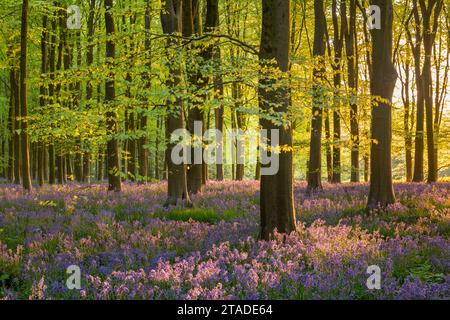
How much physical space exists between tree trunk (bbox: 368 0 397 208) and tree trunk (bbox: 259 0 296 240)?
14.7ft

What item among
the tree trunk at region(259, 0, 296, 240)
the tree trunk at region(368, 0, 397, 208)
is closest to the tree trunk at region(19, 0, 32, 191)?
the tree trunk at region(259, 0, 296, 240)

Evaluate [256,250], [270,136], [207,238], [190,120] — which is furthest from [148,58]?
[190,120]

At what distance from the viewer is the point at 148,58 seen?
914 cm

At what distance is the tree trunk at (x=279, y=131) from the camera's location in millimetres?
8367

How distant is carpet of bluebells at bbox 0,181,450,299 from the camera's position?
582 centimetres

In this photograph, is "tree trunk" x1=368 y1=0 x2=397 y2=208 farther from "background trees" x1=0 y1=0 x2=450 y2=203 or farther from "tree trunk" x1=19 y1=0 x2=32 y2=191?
"tree trunk" x1=19 y1=0 x2=32 y2=191

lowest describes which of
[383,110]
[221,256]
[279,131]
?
[221,256]

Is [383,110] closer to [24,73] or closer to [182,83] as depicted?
[182,83]

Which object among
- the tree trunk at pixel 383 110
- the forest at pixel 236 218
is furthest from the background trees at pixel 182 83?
the tree trunk at pixel 383 110

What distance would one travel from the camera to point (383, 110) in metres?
12.3

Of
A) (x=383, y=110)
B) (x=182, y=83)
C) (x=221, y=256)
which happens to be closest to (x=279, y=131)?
(x=182, y=83)

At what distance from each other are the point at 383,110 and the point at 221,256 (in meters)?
7.55

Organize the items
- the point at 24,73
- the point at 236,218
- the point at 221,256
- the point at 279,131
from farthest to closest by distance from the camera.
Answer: the point at 24,73
the point at 236,218
the point at 279,131
the point at 221,256
